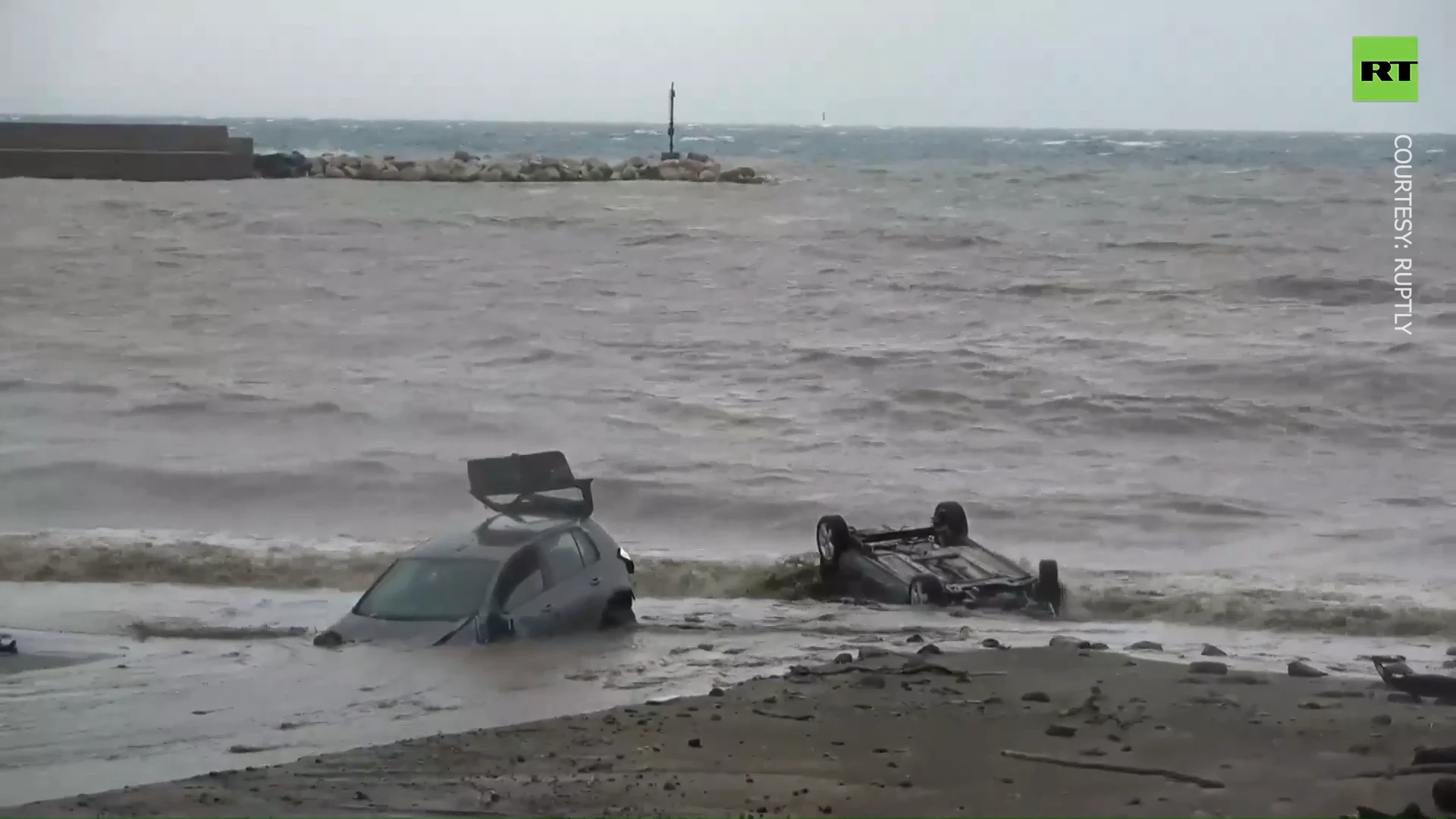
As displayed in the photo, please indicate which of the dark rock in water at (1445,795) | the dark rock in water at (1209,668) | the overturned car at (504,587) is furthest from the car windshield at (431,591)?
the dark rock in water at (1445,795)

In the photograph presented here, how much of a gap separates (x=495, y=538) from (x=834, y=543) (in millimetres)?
2123

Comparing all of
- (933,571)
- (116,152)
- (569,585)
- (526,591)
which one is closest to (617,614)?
(569,585)

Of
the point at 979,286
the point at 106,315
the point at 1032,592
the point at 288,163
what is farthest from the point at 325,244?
the point at 1032,592

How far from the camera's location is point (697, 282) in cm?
2228

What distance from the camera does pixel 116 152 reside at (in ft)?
83.7

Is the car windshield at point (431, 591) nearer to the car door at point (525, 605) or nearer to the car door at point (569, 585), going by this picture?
the car door at point (525, 605)

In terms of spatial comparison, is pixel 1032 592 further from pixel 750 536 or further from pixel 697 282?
pixel 697 282

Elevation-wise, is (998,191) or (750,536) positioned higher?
(998,191)

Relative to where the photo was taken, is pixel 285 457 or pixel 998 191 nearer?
pixel 285 457

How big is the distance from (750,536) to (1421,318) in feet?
34.9

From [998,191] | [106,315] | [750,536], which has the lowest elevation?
[750,536]

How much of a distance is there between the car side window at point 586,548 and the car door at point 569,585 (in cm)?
1

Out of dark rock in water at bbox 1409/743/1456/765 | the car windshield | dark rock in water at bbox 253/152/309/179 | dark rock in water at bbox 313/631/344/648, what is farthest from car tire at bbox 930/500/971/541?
dark rock in water at bbox 253/152/309/179

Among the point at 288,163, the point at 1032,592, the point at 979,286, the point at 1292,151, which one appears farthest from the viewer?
the point at 288,163
